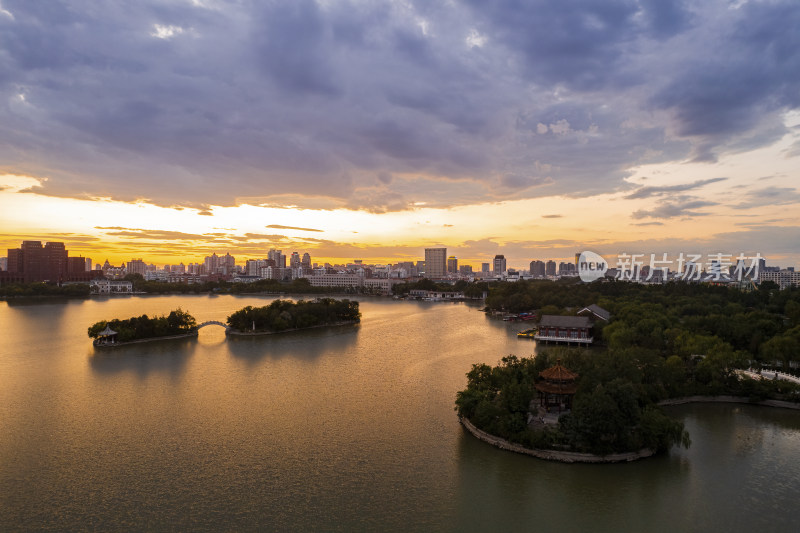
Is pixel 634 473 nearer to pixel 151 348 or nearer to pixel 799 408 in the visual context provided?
pixel 799 408

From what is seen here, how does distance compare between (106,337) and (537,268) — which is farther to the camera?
(537,268)

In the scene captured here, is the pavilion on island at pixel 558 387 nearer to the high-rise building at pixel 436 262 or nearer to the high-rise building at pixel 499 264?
the high-rise building at pixel 436 262

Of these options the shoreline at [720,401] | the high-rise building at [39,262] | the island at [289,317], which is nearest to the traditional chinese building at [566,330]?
the shoreline at [720,401]

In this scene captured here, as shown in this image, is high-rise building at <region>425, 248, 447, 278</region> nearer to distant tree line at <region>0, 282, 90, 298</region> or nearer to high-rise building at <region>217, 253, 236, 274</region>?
high-rise building at <region>217, 253, 236, 274</region>

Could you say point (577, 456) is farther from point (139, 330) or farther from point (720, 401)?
point (139, 330)

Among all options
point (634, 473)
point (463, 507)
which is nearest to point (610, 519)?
point (634, 473)

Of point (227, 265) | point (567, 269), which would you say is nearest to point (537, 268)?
point (567, 269)
